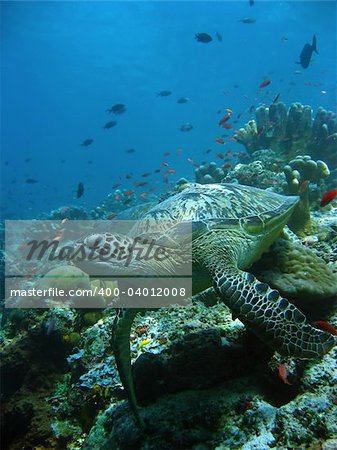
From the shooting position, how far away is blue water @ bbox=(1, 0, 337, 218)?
43.1 meters

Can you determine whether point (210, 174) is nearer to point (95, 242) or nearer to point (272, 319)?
point (95, 242)

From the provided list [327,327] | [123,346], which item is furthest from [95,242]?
[327,327]

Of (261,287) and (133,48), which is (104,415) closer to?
(261,287)

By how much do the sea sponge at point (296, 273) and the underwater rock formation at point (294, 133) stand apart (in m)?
7.23

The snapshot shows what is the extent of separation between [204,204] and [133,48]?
65.3 meters

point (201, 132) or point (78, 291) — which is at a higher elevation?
point (78, 291)

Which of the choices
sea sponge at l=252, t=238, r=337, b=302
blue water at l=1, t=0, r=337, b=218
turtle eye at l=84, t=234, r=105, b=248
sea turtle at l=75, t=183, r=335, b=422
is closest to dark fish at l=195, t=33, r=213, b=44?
blue water at l=1, t=0, r=337, b=218

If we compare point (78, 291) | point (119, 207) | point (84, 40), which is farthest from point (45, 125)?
point (78, 291)

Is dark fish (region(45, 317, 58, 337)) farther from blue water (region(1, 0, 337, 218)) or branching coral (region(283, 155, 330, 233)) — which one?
blue water (region(1, 0, 337, 218))

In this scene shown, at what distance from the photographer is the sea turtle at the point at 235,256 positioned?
90.8 inches

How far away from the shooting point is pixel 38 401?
3904 mm

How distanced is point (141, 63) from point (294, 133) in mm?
63754

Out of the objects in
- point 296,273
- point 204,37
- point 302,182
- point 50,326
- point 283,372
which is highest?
point 204,37

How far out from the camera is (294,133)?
32.4 ft
